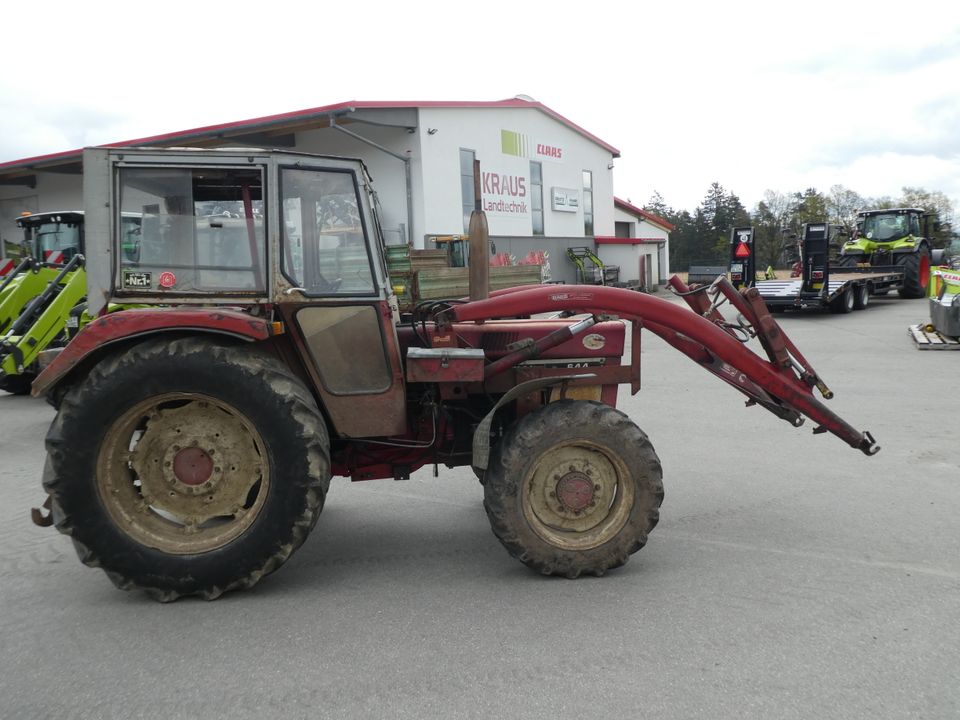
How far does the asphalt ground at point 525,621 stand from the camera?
3.24 metres

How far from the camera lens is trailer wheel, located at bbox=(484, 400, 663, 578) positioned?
4344 millimetres

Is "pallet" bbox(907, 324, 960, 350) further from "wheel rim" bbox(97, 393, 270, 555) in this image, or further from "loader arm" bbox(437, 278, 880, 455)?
"wheel rim" bbox(97, 393, 270, 555)

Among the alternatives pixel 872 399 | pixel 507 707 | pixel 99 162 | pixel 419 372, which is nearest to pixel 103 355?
pixel 99 162

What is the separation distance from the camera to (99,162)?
13.6ft

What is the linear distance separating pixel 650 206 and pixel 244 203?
4353 inches

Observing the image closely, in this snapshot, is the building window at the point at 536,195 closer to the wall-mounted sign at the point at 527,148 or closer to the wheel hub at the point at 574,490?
the wall-mounted sign at the point at 527,148

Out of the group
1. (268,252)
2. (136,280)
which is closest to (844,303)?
(268,252)

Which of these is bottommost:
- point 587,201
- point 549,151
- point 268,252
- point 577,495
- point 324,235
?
point 577,495

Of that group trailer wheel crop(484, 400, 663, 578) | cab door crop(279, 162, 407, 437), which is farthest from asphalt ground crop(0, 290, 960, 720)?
cab door crop(279, 162, 407, 437)

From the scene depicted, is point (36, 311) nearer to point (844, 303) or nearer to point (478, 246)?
point (478, 246)

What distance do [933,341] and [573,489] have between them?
11820 mm

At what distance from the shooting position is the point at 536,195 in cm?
2908

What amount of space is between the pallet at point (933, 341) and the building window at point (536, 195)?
15934 millimetres

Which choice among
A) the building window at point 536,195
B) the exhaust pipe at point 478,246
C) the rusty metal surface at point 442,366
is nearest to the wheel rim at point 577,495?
the rusty metal surface at point 442,366
